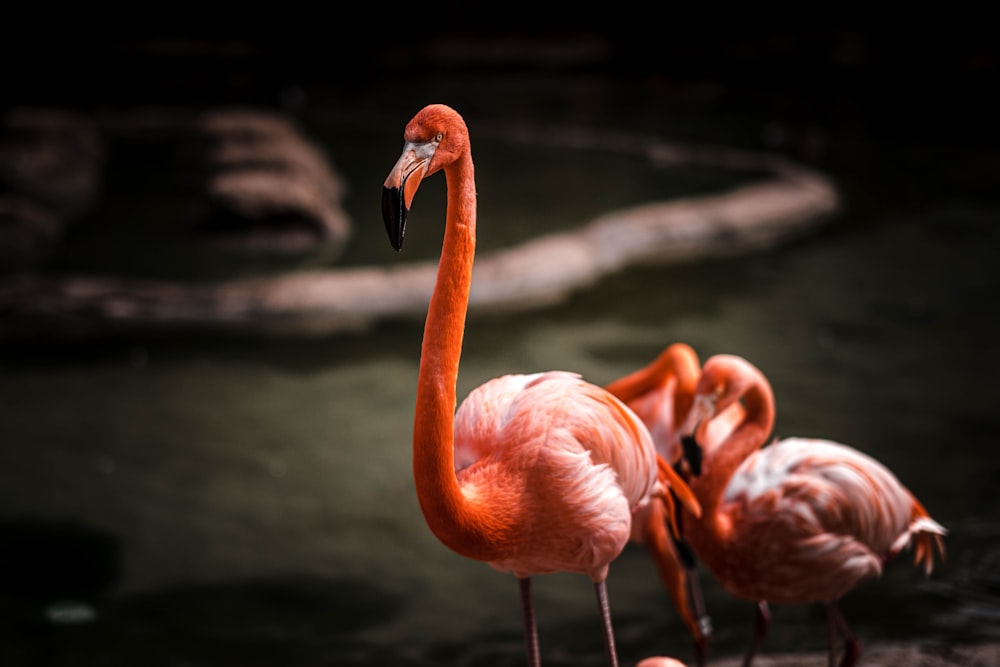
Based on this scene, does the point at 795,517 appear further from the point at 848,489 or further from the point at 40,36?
the point at 40,36

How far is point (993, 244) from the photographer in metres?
6.15

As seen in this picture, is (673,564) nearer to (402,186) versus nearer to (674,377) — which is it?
(674,377)

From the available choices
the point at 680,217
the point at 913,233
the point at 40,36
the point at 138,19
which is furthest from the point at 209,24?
the point at 913,233

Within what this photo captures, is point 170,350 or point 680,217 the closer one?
point 170,350

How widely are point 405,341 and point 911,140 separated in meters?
5.86

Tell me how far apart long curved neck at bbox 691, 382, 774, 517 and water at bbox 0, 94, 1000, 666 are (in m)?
0.77

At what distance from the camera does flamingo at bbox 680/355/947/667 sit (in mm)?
2152

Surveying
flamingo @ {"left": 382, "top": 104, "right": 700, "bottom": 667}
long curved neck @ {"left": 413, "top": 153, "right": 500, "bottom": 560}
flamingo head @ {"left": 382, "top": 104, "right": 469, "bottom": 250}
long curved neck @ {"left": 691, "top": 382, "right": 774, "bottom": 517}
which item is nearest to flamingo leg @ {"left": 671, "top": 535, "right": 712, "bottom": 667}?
long curved neck @ {"left": 691, "top": 382, "right": 774, "bottom": 517}

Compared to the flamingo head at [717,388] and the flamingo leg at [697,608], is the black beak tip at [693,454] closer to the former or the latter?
the flamingo head at [717,388]

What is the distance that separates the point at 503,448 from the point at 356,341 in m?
3.21

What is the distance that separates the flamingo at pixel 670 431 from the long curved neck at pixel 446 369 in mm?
672

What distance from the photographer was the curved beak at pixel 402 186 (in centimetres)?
145

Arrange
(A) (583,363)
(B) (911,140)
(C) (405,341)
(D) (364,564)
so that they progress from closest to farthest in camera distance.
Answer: (D) (364,564) < (A) (583,363) < (C) (405,341) < (B) (911,140)

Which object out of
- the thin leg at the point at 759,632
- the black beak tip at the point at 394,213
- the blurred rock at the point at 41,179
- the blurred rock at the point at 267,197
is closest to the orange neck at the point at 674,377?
the thin leg at the point at 759,632
